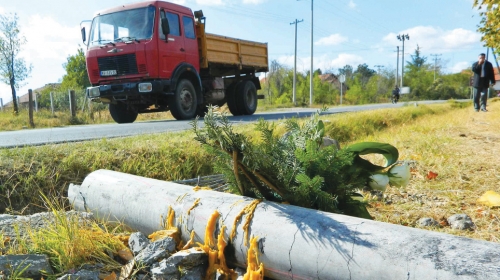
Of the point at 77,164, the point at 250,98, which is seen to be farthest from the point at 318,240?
the point at 250,98

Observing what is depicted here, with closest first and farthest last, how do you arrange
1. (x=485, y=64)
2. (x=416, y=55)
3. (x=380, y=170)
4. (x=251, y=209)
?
1. (x=251, y=209)
2. (x=380, y=170)
3. (x=485, y=64)
4. (x=416, y=55)

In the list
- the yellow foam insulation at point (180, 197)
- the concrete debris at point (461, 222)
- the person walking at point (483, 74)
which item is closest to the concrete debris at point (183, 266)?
the yellow foam insulation at point (180, 197)

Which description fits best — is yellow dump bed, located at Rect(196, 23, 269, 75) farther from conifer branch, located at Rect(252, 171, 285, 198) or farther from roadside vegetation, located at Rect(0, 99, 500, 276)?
conifer branch, located at Rect(252, 171, 285, 198)

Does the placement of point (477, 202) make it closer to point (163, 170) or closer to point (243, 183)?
point (243, 183)

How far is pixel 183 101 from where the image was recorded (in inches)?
359

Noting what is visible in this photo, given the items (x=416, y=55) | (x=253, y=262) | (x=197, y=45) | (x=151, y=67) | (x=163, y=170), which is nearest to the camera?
(x=253, y=262)

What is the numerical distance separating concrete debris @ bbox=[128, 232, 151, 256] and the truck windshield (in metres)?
6.84

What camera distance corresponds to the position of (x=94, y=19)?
27.7ft

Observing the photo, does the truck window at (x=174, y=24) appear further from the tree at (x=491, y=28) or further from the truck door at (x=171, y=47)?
the tree at (x=491, y=28)

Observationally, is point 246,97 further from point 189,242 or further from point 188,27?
point 189,242

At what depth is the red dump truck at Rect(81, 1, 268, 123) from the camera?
8.09 metres

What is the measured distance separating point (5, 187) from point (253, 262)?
217cm

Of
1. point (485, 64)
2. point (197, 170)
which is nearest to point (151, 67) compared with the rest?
point (197, 170)

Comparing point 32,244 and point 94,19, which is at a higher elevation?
point 94,19
